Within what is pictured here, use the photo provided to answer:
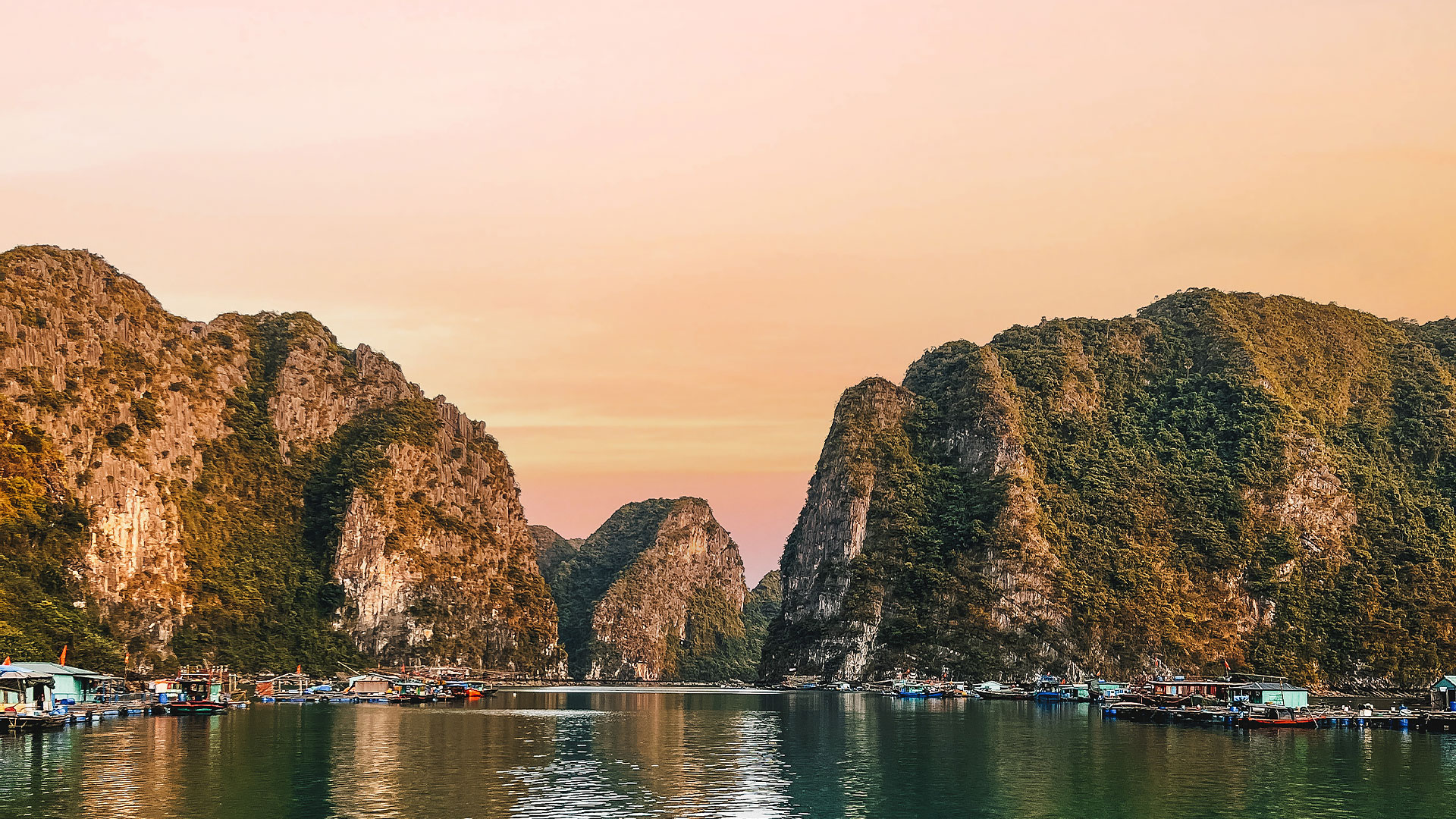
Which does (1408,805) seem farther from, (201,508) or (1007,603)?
(201,508)

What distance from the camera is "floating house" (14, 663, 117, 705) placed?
9519cm

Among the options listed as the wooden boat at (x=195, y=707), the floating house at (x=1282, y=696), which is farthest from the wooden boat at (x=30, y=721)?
the floating house at (x=1282, y=696)

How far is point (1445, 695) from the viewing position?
357 feet

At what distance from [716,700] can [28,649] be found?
7972 centimetres

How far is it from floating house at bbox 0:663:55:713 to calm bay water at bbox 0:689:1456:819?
4.54 m

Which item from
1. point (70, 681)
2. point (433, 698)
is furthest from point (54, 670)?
point (433, 698)

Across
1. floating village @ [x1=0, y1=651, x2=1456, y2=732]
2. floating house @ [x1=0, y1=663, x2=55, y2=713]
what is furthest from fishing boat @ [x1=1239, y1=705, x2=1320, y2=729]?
floating house @ [x1=0, y1=663, x2=55, y2=713]

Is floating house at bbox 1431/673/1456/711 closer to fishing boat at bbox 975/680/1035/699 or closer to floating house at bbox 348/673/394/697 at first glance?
fishing boat at bbox 975/680/1035/699

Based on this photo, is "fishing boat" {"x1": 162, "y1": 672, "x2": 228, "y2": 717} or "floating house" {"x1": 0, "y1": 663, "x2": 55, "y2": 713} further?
"fishing boat" {"x1": 162, "y1": 672, "x2": 228, "y2": 717}

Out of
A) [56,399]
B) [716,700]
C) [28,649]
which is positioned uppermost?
[56,399]

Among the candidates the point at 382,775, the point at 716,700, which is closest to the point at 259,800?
the point at 382,775

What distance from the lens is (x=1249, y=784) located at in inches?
2373

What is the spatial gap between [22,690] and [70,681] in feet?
52.9

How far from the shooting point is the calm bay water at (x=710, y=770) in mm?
51188
